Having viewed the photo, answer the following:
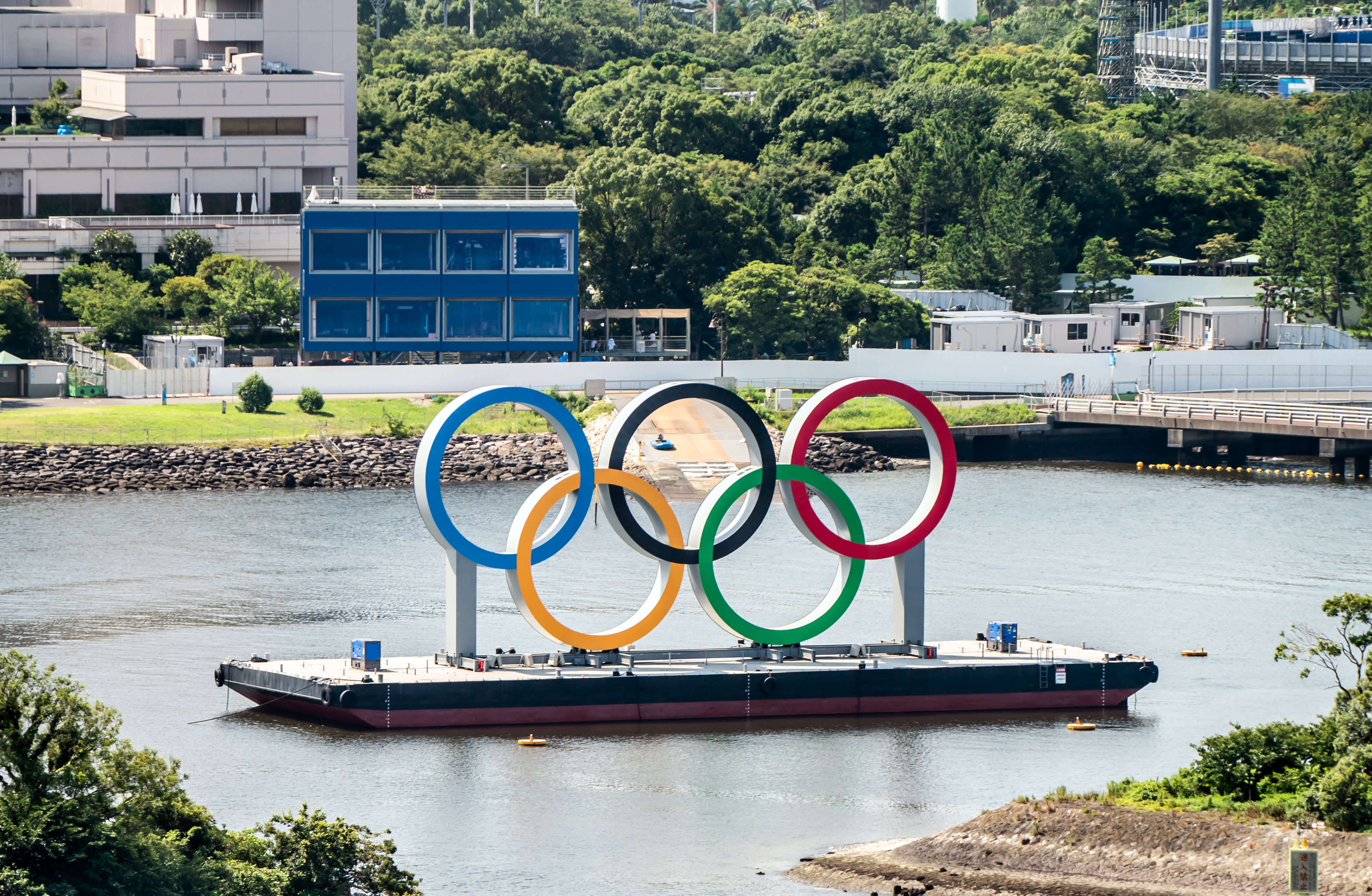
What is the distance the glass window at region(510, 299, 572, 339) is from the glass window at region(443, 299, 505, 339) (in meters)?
0.85

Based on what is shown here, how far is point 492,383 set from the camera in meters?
132

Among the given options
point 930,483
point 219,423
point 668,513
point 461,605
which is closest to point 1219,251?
point 219,423

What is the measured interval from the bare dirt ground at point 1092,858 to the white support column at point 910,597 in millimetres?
15923

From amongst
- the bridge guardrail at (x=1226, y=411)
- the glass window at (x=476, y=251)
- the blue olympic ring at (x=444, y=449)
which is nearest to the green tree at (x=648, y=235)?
the glass window at (x=476, y=251)

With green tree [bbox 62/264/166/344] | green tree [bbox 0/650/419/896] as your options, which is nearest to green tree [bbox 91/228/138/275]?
green tree [bbox 62/264/166/344]

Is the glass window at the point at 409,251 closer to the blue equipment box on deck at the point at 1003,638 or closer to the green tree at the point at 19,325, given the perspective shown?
the green tree at the point at 19,325

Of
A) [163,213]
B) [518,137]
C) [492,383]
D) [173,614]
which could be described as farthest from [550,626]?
[518,137]

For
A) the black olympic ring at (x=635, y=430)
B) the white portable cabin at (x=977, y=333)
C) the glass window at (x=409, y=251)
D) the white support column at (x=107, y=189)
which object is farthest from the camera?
the white support column at (x=107, y=189)

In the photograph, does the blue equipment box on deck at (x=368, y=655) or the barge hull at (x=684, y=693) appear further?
the blue equipment box on deck at (x=368, y=655)

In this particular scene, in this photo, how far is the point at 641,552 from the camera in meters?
62.0

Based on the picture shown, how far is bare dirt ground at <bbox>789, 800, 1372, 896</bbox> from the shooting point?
4266 centimetres

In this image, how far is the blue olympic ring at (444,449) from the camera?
60031 millimetres

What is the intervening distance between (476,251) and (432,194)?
37.0 feet

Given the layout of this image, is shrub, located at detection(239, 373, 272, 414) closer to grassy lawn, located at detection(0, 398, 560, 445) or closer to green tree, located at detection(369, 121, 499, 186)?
grassy lawn, located at detection(0, 398, 560, 445)
